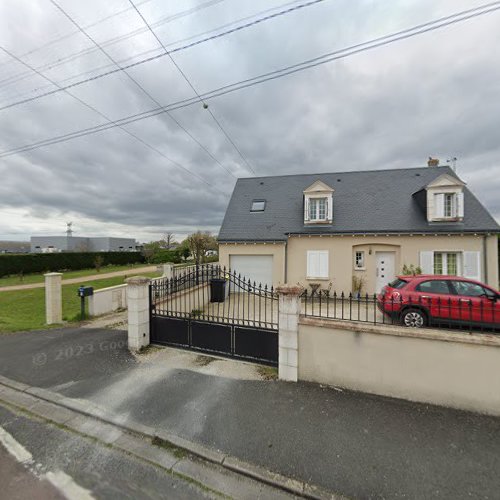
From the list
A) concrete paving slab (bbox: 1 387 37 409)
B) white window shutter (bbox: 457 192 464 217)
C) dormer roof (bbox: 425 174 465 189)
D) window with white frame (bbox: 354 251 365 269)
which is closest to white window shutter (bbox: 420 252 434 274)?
white window shutter (bbox: 457 192 464 217)

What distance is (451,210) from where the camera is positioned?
11812mm

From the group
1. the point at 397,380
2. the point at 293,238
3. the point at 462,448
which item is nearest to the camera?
the point at 462,448

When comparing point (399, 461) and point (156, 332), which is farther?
point (156, 332)

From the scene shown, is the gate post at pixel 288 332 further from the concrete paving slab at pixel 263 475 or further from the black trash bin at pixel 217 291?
the black trash bin at pixel 217 291

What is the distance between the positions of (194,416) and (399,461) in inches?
107

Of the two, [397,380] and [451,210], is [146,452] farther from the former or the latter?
[451,210]

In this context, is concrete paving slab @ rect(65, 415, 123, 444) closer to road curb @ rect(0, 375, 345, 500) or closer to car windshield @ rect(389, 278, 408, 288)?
road curb @ rect(0, 375, 345, 500)

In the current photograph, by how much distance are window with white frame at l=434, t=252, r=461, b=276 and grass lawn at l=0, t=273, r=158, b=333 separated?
15.4 metres

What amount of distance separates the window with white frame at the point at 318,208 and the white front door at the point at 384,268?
3443mm

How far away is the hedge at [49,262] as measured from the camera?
24031 mm

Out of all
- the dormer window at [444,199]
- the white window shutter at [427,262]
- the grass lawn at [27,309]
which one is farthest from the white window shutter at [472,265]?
the grass lawn at [27,309]

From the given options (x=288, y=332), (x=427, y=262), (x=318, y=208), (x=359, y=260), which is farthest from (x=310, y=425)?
(x=318, y=208)

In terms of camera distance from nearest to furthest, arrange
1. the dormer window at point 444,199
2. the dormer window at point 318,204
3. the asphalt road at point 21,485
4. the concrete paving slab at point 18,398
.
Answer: the asphalt road at point 21,485, the concrete paving slab at point 18,398, the dormer window at point 444,199, the dormer window at point 318,204

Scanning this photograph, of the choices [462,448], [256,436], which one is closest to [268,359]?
[256,436]
